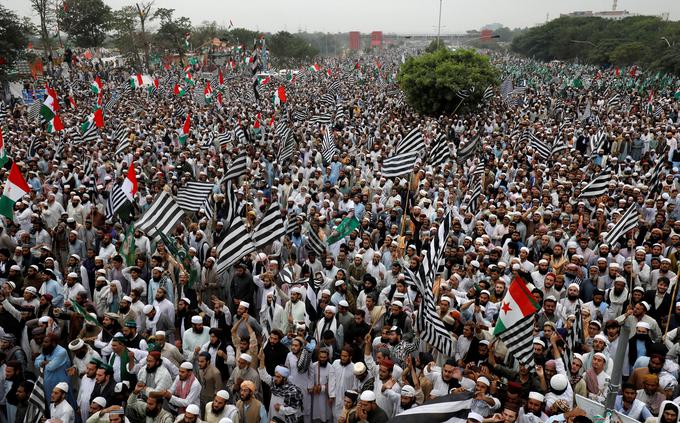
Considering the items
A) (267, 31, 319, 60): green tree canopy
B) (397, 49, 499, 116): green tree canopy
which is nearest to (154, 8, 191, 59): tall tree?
(267, 31, 319, 60): green tree canopy

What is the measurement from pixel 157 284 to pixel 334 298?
2.17 m

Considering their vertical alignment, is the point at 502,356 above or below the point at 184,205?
below

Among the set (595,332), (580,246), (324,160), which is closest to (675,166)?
(580,246)

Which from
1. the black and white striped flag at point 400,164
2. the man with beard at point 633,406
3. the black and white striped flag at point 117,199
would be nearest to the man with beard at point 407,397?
the man with beard at point 633,406

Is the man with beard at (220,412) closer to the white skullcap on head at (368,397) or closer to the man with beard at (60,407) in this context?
the white skullcap on head at (368,397)

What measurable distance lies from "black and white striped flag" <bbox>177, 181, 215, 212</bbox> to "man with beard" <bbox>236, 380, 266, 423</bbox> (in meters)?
4.46

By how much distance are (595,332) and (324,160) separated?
899 centimetres

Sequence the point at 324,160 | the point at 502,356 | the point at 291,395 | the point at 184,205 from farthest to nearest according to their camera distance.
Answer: the point at 324,160
the point at 184,205
the point at 502,356
the point at 291,395

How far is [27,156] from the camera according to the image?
1440 cm

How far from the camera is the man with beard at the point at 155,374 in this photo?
17.1 ft

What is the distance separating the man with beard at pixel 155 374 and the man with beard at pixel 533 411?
3067mm

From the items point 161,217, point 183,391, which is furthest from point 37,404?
point 161,217

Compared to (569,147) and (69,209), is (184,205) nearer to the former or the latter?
(69,209)

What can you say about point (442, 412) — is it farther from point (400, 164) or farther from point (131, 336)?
point (400, 164)
